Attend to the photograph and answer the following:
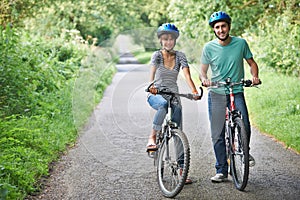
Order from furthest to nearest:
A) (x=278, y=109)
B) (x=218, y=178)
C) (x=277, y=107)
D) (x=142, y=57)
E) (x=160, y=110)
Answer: (x=277, y=107) → (x=278, y=109) → (x=142, y=57) → (x=218, y=178) → (x=160, y=110)

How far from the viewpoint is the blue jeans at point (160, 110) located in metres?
5.66

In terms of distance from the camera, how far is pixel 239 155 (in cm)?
570

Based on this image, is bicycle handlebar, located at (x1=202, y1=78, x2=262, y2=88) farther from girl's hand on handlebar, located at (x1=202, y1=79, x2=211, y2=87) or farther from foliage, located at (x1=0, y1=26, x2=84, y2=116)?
foliage, located at (x1=0, y1=26, x2=84, y2=116)

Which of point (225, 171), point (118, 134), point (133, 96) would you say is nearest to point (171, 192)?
point (225, 171)

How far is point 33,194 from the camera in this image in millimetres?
5566

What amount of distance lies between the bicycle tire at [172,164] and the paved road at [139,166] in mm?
113

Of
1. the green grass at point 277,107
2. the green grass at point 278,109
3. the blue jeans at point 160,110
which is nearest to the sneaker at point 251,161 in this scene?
the blue jeans at point 160,110

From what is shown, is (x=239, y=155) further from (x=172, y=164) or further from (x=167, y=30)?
(x=167, y=30)

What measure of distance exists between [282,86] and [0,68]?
675cm

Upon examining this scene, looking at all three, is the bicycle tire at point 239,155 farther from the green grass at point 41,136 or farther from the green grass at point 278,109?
the green grass at point 41,136

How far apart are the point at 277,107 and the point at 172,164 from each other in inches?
204

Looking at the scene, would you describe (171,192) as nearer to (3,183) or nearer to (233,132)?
(233,132)

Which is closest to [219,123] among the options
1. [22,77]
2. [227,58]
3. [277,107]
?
[227,58]

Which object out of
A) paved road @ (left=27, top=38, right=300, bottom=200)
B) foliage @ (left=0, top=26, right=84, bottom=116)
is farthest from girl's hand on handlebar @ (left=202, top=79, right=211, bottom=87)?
foliage @ (left=0, top=26, right=84, bottom=116)
